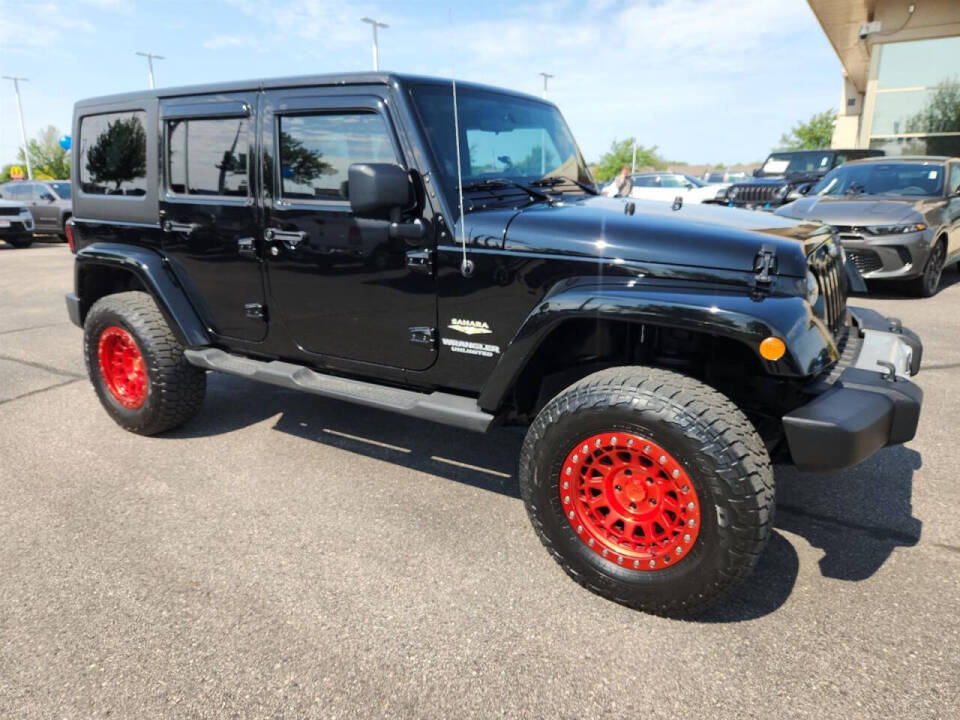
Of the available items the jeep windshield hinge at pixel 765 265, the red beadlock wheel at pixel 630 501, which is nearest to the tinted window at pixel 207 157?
the red beadlock wheel at pixel 630 501

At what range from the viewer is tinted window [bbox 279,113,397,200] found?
116 inches

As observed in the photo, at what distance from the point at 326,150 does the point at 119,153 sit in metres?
1.67

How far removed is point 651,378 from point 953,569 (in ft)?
4.88

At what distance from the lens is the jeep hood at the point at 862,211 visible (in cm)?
722

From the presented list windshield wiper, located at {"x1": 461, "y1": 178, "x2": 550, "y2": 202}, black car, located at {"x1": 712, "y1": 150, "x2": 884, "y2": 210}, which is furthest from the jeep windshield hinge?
black car, located at {"x1": 712, "y1": 150, "x2": 884, "y2": 210}

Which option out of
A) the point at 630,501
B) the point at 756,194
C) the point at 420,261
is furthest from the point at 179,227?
the point at 756,194

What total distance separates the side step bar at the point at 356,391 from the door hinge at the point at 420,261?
56 centimetres

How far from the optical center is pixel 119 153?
12.9ft

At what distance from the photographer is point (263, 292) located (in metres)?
3.40

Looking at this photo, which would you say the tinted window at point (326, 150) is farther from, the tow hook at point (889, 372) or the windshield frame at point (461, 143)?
the tow hook at point (889, 372)

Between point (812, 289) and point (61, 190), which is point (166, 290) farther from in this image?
point (61, 190)

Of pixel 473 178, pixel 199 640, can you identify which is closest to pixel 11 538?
pixel 199 640

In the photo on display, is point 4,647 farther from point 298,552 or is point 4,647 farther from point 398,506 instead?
point 398,506

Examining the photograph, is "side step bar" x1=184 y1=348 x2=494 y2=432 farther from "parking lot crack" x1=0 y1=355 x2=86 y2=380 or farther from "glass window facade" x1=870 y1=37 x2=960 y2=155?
"glass window facade" x1=870 y1=37 x2=960 y2=155
